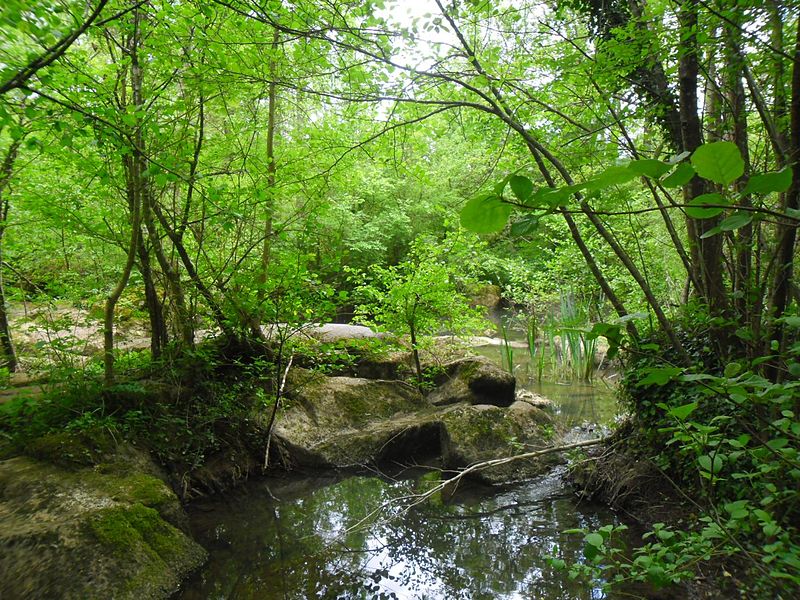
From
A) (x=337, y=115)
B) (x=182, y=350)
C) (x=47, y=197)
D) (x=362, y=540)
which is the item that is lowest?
(x=362, y=540)

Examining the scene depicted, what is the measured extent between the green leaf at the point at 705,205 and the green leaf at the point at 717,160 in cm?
3

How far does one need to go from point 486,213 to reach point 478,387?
572cm

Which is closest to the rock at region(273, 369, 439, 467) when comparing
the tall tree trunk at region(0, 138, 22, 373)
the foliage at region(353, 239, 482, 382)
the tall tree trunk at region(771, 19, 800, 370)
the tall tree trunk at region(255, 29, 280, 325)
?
the foliage at region(353, 239, 482, 382)

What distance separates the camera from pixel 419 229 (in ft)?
53.1

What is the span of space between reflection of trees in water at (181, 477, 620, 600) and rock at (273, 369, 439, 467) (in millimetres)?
672

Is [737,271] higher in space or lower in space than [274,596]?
higher

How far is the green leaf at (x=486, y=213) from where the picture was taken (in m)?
0.71

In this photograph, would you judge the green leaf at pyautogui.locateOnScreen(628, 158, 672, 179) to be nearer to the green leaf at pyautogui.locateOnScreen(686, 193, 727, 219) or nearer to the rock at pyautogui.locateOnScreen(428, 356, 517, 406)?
the green leaf at pyautogui.locateOnScreen(686, 193, 727, 219)

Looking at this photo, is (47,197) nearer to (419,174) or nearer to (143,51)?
(143,51)

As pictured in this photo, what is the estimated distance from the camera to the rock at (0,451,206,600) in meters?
2.47

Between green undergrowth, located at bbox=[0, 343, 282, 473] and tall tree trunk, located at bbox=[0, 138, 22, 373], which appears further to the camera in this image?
tall tree trunk, located at bbox=[0, 138, 22, 373]

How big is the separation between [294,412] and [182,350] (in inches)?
57.7

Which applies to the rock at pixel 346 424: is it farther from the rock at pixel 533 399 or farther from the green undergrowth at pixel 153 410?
the rock at pixel 533 399

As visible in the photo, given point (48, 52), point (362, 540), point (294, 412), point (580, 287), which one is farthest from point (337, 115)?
point (580, 287)
